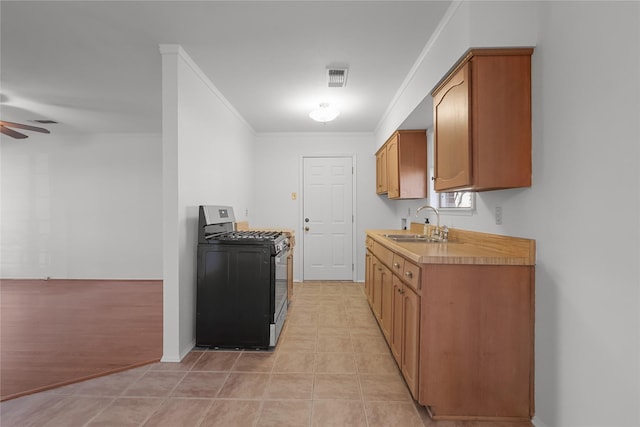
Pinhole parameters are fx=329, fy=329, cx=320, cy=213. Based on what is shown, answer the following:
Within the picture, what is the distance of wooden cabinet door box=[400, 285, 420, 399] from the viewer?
6.25 feet

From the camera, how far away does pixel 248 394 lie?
7.11 ft

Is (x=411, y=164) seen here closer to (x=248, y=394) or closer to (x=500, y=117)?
(x=500, y=117)

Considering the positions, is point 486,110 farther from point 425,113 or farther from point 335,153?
point 335,153

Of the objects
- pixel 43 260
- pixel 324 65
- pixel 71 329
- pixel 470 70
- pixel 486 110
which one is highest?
pixel 324 65

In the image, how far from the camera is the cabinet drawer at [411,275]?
193cm

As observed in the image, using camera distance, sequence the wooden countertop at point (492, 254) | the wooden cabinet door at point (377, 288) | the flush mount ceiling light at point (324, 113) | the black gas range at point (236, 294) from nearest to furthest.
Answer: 1. the wooden countertop at point (492, 254)
2. the black gas range at point (236, 294)
3. the wooden cabinet door at point (377, 288)
4. the flush mount ceiling light at point (324, 113)

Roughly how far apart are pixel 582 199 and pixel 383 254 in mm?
1679

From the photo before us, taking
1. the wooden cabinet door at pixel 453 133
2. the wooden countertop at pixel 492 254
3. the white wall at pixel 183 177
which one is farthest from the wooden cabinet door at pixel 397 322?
the white wall at pixel 183 177

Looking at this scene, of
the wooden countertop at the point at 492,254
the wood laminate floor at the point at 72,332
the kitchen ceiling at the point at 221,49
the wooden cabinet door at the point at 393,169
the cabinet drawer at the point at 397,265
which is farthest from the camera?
the wooden cabinet door at the point at 393,169

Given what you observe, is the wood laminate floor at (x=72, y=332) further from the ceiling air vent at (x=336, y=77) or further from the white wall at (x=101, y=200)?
the ceiling air vent at (x=336, y=77)

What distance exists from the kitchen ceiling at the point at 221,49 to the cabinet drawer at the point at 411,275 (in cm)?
168

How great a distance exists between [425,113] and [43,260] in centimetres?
647

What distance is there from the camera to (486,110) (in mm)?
1866

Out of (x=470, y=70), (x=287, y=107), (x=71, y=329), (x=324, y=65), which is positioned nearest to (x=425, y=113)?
(x=324, y=65)
